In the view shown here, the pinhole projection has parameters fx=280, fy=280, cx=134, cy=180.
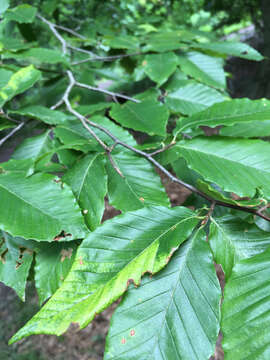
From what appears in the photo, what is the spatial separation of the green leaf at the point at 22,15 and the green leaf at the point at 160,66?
22.6 inches

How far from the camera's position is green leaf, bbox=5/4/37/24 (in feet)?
4.16

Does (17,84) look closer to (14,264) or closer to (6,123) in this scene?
(6,123)

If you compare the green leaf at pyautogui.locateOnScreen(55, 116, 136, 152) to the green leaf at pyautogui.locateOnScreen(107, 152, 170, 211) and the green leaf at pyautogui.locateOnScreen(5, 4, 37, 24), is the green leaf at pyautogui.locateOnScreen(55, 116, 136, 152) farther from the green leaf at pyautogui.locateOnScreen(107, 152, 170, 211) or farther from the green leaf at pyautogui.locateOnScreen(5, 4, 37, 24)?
the green leaf at pyautogui.locateOnScreen(5, 4, 37, 24)

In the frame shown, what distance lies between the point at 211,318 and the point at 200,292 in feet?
0.13

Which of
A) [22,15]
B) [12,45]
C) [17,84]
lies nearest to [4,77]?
[17,84]

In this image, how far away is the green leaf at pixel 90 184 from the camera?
60 centimetres

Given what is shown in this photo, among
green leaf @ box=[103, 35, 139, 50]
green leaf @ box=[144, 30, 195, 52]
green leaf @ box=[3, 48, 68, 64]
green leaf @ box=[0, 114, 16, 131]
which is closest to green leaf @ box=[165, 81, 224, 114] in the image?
green leaf @ box=[144, 30, 195, 52]

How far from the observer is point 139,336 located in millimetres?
416

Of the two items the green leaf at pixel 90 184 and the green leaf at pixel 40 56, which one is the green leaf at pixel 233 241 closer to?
the green leaf at pixel 90 184

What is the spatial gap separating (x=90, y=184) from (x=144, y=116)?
1.23ft

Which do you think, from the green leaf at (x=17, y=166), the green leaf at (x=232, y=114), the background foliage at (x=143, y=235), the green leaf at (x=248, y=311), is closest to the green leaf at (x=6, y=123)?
the background foliage at (x=143, y=235)

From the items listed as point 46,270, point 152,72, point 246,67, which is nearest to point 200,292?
point 46,270

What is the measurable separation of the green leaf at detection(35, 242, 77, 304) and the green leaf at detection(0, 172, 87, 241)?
0.05m

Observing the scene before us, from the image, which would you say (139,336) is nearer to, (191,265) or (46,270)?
Result: (191,265)
